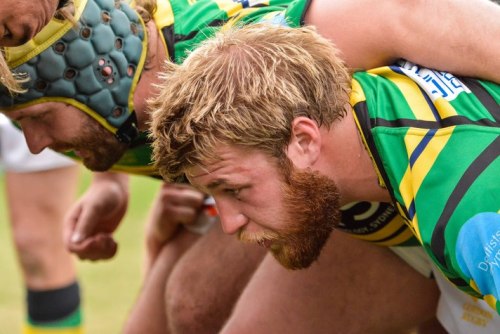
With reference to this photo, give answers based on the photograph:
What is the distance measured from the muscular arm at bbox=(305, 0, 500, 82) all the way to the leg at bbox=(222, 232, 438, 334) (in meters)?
0.79

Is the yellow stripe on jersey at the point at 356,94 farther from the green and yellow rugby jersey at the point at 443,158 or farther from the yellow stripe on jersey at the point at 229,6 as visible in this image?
the yellow stripe on jersey at the point at 229,6

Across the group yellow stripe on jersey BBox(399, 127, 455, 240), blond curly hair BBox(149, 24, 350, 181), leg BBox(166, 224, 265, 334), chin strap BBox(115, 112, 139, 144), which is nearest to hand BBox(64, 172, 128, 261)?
leg BBox(166, 224, 265, 334)

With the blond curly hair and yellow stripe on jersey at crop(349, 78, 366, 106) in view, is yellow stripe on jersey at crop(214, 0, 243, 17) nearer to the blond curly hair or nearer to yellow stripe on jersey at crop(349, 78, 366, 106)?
the blond curly hair

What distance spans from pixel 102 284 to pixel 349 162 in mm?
3693

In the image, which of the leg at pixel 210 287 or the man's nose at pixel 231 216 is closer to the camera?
the man's nose at pixel 231 216

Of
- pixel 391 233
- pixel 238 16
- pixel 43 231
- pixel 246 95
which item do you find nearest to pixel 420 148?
pixel 246 95

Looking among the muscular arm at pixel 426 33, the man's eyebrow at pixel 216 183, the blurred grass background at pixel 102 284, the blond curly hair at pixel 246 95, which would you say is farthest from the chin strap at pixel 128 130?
the blurred grass background at pixel 102 284

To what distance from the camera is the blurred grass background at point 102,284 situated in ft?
18.7

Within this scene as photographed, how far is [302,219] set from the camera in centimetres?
289

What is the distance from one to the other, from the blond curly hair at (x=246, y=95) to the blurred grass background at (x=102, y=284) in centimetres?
286

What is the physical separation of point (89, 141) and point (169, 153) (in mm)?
640

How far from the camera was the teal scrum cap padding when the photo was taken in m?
3.21

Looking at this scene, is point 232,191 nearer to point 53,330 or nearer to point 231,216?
point 231,216

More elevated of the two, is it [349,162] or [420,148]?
[420,148]
